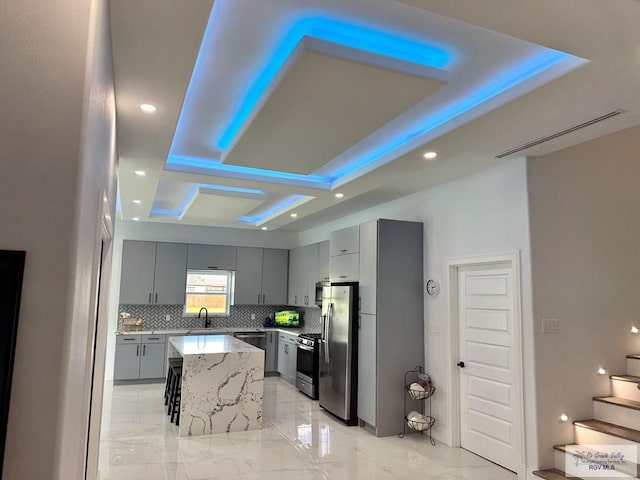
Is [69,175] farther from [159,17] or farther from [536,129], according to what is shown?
[536,129]

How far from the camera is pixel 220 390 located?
4.97m

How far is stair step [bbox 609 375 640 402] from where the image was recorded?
393 centimetres

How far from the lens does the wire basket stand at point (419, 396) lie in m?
4.79

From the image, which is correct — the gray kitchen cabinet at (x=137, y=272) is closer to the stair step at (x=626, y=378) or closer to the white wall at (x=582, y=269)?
the white wall at (x=582, y=269)

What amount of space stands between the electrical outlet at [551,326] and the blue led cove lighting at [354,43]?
97.4 inches

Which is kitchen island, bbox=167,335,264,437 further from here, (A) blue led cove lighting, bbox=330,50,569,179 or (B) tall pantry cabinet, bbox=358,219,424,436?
(A) blue led cove lighting, bbox=330,50,569,179

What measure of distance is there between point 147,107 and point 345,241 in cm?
344

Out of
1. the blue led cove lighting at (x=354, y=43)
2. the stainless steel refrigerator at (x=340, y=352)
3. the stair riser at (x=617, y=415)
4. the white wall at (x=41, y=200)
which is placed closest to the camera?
the white wall at (x=41, y=200)

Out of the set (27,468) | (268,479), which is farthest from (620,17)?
(268,479)

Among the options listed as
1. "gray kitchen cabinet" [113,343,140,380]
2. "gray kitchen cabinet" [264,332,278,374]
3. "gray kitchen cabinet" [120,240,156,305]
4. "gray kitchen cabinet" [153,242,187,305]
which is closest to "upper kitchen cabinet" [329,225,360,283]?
"gray kitchen cabinet" [264,332,278,374]

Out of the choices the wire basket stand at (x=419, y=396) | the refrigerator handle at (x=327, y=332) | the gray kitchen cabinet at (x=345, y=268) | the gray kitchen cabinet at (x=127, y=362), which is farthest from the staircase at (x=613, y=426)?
the gray kitchen cabinet at (x=127, y=362)

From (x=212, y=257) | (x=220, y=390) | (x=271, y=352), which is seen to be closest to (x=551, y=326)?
(x=220, y=390)

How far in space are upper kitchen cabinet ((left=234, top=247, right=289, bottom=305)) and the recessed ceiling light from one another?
572 cm

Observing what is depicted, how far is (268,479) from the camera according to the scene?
3.78 meters
